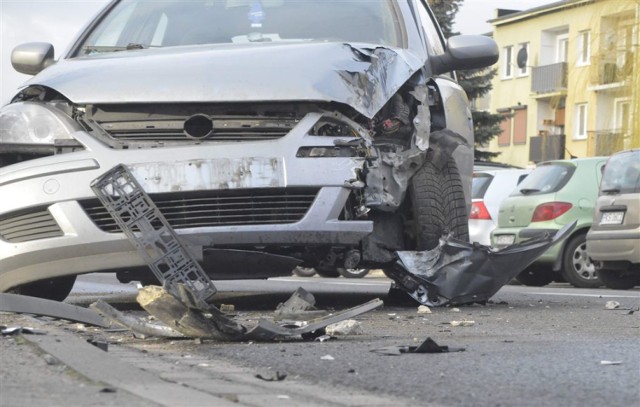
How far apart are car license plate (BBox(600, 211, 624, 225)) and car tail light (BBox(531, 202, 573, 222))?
4.65 ft

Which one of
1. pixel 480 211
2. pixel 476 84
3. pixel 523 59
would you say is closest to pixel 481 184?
pixel 480 211

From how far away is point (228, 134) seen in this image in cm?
710

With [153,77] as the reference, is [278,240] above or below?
below

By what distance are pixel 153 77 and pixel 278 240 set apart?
110cm

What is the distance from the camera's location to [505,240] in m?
16.3

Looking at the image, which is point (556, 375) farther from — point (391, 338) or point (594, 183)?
point (594, 183)

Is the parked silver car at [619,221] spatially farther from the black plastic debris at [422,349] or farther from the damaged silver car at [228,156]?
the black plastic debris at [422,349]

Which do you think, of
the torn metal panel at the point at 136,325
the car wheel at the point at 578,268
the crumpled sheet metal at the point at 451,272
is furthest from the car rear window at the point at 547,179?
the torn metal panel at the point at 136,325

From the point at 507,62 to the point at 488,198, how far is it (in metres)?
46.0

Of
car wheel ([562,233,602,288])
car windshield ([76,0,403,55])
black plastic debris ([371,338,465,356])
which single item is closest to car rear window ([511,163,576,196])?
car wheel ([562,233,602,288])

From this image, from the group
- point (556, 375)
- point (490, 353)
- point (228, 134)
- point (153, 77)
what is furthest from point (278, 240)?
point (556, 375)

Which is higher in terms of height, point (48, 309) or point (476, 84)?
point (476, 84)

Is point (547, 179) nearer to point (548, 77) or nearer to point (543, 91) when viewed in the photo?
point (543, 91)

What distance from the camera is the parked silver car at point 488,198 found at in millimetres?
18406
